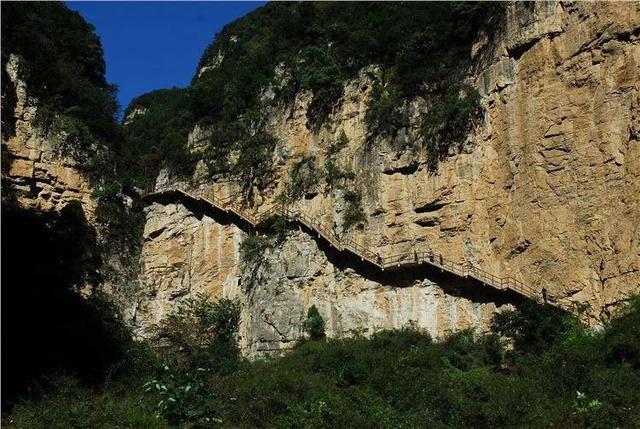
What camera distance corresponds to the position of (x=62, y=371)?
880 inches

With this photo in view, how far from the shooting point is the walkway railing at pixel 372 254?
91.9ft

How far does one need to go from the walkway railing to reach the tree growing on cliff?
2.64 meters

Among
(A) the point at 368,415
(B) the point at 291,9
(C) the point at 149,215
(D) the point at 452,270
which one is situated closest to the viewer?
(A) the point at 368,415

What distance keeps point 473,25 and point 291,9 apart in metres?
13.8

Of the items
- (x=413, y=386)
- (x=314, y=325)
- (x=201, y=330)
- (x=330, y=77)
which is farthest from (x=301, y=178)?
(x=413, y=386)

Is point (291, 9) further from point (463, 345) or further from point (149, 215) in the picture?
point (463, 345)

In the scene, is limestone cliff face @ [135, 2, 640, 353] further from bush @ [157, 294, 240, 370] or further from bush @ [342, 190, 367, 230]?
bush @ [157, 294, 240, 370]

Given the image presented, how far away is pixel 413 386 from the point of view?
74.9ft

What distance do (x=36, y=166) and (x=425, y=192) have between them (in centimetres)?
1686

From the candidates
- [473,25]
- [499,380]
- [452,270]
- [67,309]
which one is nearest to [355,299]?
[452,270]

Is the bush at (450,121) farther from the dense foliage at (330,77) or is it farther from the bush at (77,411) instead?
the bush at (77,411)

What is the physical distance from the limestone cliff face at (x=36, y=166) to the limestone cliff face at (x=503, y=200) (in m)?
6.25

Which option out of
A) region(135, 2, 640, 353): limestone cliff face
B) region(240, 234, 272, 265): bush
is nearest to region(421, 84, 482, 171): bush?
region(135, 2, 640, 353): limestone cliff face

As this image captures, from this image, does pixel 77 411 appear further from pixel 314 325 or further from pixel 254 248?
pixel 254 248
